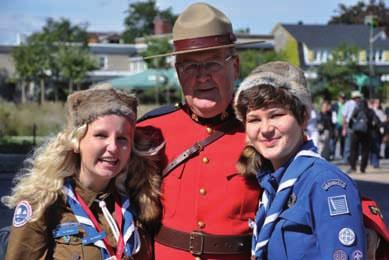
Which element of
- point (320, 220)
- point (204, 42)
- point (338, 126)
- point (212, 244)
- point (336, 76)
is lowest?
point (336, 76)

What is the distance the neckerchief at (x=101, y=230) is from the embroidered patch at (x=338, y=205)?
1.01m

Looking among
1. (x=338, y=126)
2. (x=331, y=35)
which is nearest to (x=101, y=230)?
(x=338, y=126)

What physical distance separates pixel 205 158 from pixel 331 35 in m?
85.5

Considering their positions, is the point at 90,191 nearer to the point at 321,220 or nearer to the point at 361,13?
the point at 321,220

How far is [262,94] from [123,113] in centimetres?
71

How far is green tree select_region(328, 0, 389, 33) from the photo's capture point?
9675 cm

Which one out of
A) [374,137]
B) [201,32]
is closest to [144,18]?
[374,137]

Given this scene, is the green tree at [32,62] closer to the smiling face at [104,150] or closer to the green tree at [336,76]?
the green tree at [336,76]

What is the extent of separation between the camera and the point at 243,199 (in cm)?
354

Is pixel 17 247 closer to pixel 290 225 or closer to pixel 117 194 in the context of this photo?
pixel 117 194

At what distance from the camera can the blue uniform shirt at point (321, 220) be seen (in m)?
2.76

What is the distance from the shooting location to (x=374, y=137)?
706 inches

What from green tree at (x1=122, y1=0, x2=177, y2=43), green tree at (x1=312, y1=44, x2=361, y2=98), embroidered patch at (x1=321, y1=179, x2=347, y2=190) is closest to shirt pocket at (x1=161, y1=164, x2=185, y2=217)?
embroidered patch at (x1=321, y1=179, x2=347, y2=190)

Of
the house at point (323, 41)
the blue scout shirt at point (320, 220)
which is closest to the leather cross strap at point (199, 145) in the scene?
the blue scout shirt at point (320, 220)
